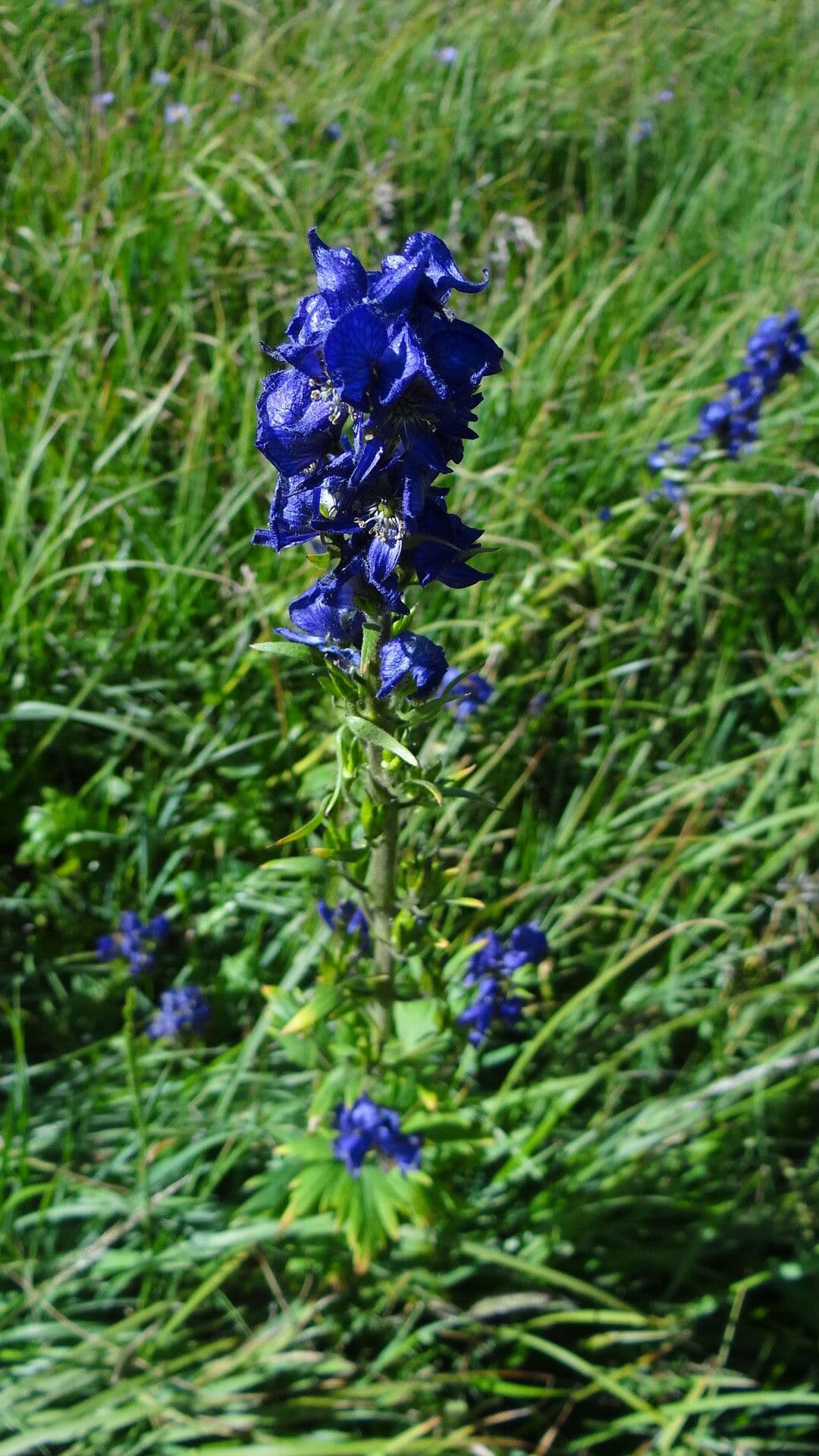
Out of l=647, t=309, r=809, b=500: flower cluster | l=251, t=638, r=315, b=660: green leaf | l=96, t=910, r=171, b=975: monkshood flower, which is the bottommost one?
l=96, t=910, r=171, b=975: monkshood flower

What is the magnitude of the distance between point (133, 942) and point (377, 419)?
190 cm

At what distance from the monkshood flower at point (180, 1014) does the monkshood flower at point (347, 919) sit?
0.66 m

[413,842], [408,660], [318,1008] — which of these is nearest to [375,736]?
[408,660]

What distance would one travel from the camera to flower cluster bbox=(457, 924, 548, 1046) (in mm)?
2215

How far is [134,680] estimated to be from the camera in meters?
2.92

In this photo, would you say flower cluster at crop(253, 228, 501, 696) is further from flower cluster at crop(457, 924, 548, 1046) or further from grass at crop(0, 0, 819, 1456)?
flower cluster at crop(457, 924, 548, 1046)

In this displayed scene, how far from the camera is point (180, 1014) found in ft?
8.38

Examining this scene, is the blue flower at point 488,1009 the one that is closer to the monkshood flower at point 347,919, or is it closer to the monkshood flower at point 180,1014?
the monkshood flower at point 347,919

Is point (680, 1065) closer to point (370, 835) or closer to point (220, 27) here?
point (370, 835)

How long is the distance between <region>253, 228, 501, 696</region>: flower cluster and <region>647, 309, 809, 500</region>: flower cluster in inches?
84.3

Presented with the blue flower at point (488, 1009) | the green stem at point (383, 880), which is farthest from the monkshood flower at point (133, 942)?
the green stem at point (383, 880)

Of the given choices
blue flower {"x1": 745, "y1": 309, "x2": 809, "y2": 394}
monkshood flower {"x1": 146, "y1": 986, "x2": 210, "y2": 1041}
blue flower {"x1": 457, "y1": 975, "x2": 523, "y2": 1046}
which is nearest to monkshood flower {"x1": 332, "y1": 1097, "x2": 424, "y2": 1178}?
blue flower {"x1": 457, "y1": 975, "x2": 523, "y2": 1046}

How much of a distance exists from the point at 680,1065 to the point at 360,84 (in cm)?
480

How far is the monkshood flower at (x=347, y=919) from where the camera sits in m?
1.88
